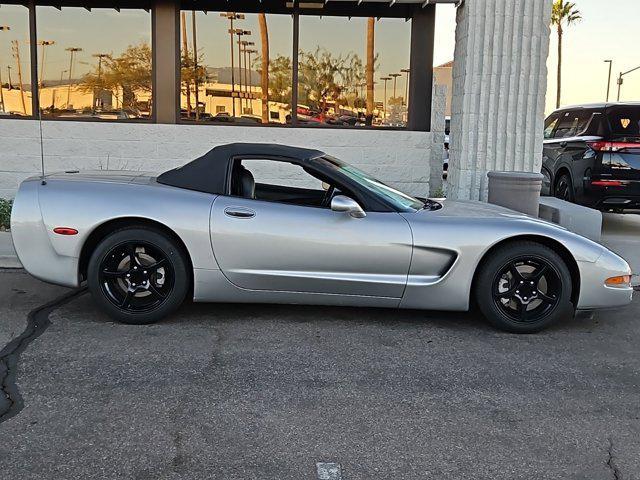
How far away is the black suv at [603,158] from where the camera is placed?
998 cm

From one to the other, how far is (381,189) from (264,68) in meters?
5.29

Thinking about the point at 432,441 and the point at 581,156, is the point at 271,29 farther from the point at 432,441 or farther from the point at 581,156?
the point at 432,441

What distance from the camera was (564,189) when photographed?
1120 centimetres

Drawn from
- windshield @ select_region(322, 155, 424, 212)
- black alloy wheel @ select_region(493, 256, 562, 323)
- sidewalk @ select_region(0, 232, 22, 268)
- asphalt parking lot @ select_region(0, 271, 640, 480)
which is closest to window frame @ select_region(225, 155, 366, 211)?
windshield @ select_region(322, 155, 424, 212)

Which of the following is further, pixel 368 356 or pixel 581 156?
pixel 581 156

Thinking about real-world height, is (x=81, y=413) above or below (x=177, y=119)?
below

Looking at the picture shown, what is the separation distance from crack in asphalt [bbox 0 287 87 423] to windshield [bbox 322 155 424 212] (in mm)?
2525

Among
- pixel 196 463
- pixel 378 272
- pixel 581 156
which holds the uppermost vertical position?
pixel 581 156

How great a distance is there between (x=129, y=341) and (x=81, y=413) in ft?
3.98

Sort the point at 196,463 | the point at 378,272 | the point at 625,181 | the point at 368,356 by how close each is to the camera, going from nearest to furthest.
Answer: the point at 196,463 < the point at 368,356 < the point at 378,272 < the point at 625,181

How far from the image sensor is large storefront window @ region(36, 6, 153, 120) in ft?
33.7

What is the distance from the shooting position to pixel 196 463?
3.30m

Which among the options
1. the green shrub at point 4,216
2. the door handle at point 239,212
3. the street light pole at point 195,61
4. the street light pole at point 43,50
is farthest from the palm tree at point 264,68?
the door handle at point 239,212

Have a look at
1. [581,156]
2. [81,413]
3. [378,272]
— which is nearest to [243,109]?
[581,156]
